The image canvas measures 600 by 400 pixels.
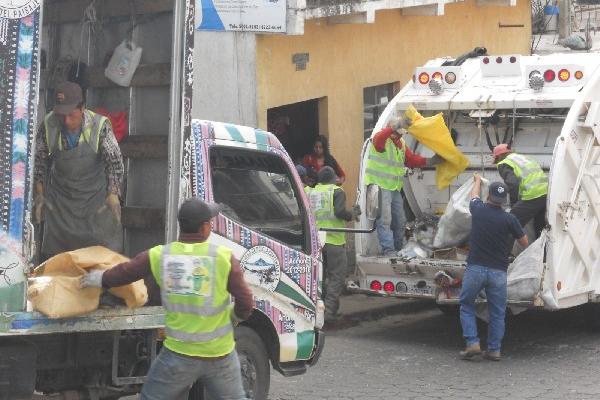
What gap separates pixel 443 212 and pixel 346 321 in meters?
1.46

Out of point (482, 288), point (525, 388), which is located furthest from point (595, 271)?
point (525, 388)

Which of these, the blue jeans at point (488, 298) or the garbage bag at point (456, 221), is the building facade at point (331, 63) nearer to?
the garbage bag at point (456, 221)

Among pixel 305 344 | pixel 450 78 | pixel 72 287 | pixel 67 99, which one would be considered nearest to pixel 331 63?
pixel 450 78

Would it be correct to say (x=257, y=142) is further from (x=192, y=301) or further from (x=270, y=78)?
(x=270, y=78)

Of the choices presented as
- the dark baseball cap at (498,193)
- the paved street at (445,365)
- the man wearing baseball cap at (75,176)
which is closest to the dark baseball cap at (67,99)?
the man wearing baseball cap at (75,176)

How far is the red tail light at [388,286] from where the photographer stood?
35.2ft

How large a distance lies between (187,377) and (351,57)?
928 centimetres

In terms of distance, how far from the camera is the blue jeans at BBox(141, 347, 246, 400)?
5.98 metres

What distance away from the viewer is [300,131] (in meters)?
14.4

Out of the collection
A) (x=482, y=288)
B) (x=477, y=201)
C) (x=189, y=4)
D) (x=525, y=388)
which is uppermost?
(x=189, y=4)

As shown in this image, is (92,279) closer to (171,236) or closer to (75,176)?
(171,236)

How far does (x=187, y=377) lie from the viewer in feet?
19.7

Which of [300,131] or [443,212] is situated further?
[300,131]

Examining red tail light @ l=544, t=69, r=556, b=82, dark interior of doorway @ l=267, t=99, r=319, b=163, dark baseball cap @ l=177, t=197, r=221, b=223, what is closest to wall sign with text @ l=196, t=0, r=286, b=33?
dark interior of doorway @ l=267, t=99, r=319, b=163
